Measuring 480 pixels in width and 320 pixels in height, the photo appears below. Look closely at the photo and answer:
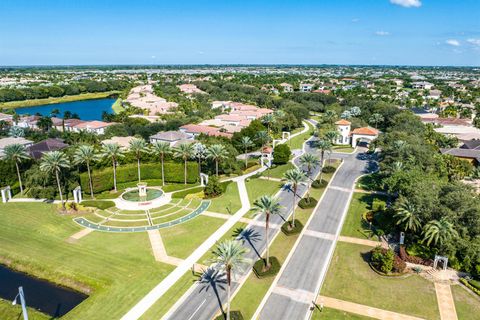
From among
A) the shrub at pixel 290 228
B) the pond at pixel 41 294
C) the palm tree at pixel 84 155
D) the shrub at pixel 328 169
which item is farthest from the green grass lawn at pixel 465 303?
the palm tree at pixel 84 155

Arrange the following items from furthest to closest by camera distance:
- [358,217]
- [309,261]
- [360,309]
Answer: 1. [358,217]
2. [309,261]
3. [360,309]

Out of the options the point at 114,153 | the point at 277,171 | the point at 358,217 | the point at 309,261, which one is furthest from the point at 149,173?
the point at 358,217

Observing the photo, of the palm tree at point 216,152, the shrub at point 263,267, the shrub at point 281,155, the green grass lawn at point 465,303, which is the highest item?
the palm tree at point 216,152

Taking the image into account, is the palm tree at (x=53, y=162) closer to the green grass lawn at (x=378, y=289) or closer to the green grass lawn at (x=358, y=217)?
the green grass lawn at (x=378, y=289)

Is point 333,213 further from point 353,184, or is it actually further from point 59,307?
point 59,307

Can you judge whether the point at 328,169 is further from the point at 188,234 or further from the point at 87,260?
the point at 87,260

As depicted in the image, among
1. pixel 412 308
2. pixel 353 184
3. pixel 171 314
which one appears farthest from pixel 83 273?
pixel 353 184
